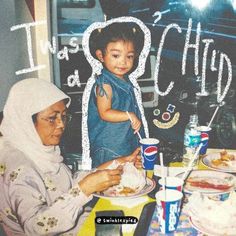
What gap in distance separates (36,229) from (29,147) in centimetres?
41

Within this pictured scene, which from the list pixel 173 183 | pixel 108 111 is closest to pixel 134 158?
pixel 108 111

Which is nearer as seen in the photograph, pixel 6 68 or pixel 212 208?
pixel 212 208

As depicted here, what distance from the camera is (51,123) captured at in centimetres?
192

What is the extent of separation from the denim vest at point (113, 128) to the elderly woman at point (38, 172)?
0.17 metres

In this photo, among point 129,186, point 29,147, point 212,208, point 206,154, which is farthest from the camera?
point 206,154

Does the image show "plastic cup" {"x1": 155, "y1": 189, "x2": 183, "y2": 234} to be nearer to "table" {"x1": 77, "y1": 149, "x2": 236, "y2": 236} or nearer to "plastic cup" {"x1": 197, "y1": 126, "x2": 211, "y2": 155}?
"table" {"x1": 77, "y1": 149, "x2": 236, "y2": 236}

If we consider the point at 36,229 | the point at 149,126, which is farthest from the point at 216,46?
the point at 36,229

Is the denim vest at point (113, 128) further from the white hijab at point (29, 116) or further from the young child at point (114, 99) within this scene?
the white hijab at point (29, 116)

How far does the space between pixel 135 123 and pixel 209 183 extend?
1.89 ft

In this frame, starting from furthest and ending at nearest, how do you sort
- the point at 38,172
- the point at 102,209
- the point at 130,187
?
the point at 38,172, the point at 130,187, the point at 102,209

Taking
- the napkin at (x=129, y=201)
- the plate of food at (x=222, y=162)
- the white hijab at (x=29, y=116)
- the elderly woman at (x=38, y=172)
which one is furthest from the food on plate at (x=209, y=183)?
the white hijab at (x=29, y=116)

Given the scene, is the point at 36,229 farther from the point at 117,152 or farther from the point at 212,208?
the point at 212,208

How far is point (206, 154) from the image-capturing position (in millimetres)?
2121

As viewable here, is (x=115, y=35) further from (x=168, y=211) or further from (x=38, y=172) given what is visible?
(x=168, y=211)
